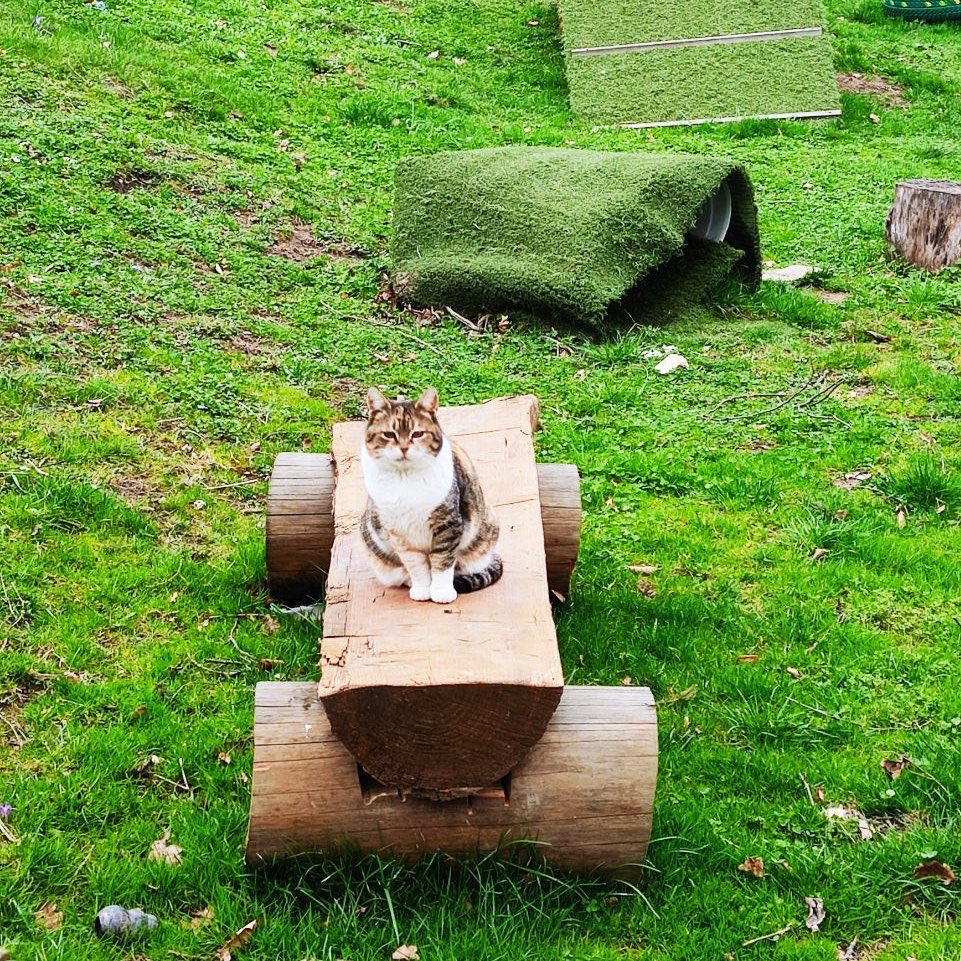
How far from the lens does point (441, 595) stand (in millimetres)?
3984

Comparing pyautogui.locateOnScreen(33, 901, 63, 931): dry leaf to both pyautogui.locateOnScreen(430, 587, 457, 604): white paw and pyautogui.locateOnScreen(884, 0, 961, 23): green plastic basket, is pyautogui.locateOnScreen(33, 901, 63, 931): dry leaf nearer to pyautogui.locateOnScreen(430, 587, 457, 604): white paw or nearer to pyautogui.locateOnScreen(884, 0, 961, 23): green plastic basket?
pyautogui.locateOnScreen(430, 587, 457, 604): white paw

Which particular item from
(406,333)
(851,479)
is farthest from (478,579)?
(406,333)

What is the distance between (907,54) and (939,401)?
944 cm

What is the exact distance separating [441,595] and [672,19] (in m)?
12.4

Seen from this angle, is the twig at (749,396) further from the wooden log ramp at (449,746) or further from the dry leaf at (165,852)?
the dry leaf at (165,852)

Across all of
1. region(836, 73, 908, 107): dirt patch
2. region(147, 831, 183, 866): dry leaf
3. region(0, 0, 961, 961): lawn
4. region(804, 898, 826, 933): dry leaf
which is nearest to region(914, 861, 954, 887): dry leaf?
region(0, 0, 961, 961): lawn

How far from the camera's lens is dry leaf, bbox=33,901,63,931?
3516mm

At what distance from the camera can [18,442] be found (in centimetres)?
601

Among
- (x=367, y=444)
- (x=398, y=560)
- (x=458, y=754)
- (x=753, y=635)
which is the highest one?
(x=367, y=444)

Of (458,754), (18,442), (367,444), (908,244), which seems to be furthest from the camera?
(908,244)

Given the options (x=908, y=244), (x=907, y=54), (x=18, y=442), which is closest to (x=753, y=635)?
(x=18, y=442)

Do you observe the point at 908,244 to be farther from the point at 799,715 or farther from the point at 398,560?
the point at 398,560

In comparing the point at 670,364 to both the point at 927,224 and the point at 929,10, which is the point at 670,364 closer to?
the point at 927,224

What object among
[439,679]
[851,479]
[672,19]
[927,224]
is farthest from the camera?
[672,19]
